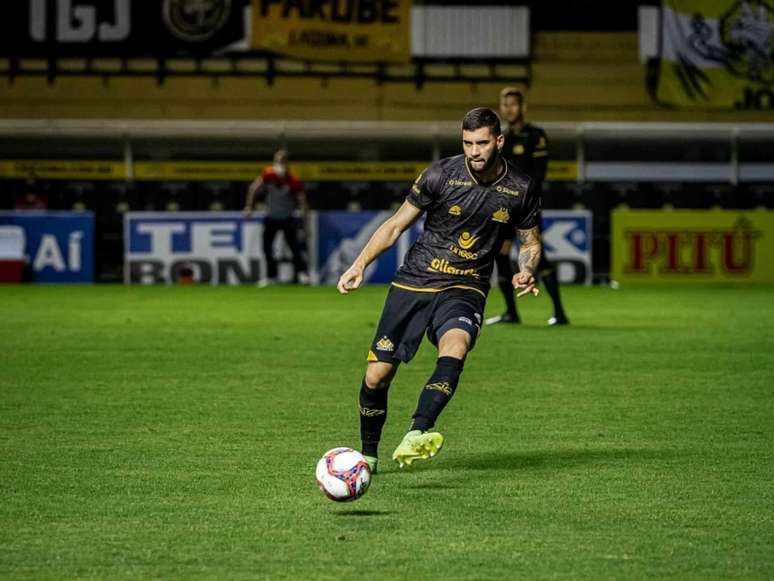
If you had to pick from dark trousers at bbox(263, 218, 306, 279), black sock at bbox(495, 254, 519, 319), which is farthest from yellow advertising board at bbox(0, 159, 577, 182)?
black sock at bbox(495, 254, 519, 319)

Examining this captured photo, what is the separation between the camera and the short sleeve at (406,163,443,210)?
7.21 metres

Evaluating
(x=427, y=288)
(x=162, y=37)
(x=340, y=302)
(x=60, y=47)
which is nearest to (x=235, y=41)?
(x=162, y=37)

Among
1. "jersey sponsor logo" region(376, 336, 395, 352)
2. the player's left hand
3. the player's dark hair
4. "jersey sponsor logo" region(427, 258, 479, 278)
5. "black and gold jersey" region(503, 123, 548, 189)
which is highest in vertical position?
the player's dark hair

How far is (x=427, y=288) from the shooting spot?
722cm

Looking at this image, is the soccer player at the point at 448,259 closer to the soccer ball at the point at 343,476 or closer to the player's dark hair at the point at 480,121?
the player's dark hair at the point at 480,121

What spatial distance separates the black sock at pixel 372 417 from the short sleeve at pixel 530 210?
1046 mm

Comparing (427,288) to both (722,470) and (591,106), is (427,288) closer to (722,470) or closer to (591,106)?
(722,470)

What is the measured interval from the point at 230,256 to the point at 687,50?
9703 mm

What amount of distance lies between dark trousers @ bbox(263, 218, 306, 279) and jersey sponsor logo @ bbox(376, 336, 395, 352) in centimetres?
1587

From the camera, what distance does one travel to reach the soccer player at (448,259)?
699 centimetres

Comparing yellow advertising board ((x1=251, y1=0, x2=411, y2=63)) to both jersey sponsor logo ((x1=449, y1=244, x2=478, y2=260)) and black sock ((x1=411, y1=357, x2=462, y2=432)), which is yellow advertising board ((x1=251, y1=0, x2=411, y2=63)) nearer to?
jersey sponsor logo ((x1=449, y1=244, x2=478, y2=260))

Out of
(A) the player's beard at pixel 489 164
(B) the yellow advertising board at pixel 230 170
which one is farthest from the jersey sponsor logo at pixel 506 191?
(B) the yellow advertising board at pixel 230 170

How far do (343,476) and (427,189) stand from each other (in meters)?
1.63

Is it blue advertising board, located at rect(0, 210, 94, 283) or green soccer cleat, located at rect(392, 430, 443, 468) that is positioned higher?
green soccer cleat, located at rect(392, 430, 443, 468)
